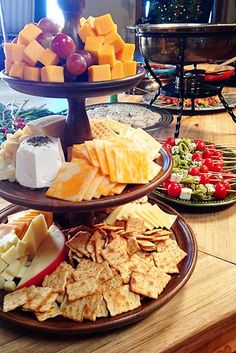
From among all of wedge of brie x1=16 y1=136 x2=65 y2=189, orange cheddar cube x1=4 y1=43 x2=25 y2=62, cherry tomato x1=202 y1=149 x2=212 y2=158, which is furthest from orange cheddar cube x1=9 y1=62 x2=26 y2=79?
cherry tomato x1=202 y1=149 x2=212 y2=158

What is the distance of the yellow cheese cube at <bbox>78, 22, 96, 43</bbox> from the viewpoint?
30.0 inches

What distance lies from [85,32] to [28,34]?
107mm

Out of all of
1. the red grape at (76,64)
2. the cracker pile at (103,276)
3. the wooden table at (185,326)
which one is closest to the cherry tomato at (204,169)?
the wooden table at (185,326)

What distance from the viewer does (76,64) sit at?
0.70m

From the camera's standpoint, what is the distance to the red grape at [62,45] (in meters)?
0.71

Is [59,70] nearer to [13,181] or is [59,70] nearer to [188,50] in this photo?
[13,181]

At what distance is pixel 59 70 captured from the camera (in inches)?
27.8

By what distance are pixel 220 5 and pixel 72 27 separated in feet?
18.7

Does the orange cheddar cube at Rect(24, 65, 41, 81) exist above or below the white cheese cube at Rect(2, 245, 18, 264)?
above

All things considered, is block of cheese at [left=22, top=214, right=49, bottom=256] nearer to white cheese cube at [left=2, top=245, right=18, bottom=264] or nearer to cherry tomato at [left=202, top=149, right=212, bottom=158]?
white cheese cube at [left=2, top=245, right=18, bottom=264]

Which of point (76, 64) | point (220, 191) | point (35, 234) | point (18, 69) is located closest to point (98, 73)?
point (76, 64)

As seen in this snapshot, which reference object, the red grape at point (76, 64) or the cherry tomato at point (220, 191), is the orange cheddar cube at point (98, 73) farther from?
the cherry tomato at point (220, 191)

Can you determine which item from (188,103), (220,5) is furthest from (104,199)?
(220,5)

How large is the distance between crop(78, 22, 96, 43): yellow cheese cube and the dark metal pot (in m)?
0.93
